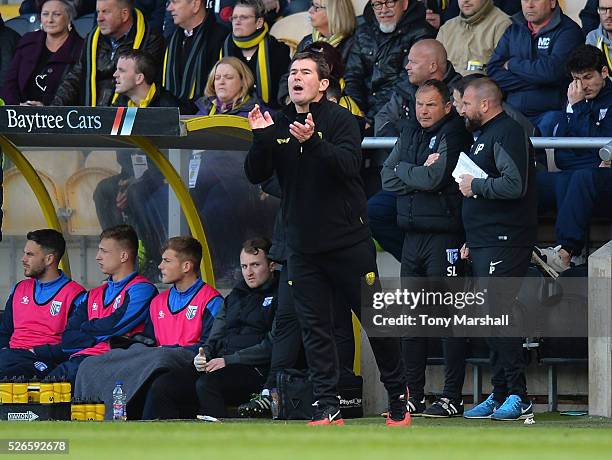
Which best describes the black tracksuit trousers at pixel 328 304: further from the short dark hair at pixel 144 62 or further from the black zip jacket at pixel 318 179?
the short dark hair at pixel 144 62

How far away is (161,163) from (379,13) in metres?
2.01

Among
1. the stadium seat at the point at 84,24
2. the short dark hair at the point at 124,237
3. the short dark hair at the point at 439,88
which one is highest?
the stadium seat at the point at 84,24

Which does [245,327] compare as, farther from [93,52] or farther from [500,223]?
[93,52]

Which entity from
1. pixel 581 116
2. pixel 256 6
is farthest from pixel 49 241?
pixel 581 116

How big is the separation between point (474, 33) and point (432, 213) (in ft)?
8.25

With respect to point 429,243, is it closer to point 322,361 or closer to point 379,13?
point 322,361

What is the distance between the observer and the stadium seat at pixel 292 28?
40.3ft

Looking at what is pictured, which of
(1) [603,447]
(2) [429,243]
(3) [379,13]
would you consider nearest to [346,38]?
Answer: (3) [379,13]

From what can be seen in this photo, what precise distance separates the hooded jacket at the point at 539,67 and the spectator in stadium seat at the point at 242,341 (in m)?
2.25

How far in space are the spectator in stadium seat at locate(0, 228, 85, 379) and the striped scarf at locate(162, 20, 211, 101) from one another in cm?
182

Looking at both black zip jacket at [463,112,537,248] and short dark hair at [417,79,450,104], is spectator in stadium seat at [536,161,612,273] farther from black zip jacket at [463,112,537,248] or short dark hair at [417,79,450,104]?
short dark hair at [417,79,450,104]

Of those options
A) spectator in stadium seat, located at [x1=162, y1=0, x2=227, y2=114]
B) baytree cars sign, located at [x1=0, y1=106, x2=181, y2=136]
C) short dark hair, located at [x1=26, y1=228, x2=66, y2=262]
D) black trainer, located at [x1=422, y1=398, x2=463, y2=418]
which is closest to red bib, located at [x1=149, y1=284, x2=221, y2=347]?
short dark hair, located at [x1=26, y1=228, x2=66, y2=262]

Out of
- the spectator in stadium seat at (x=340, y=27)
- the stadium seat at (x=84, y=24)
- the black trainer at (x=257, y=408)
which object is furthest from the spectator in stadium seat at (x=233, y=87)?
the stadium seat at (x=84, y=24)

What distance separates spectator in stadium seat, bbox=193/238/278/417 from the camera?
8.87 m
